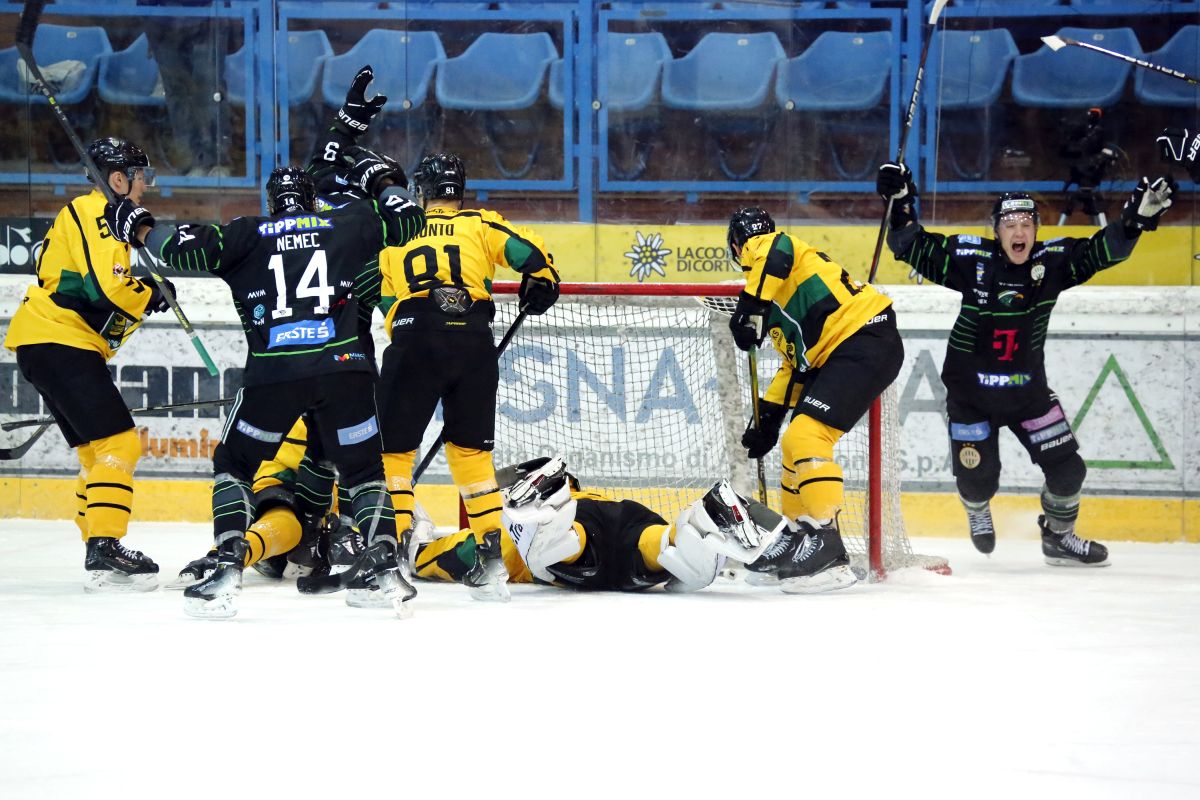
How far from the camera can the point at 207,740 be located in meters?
2.16

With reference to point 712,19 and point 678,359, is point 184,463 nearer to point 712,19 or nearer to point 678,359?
point 678,359

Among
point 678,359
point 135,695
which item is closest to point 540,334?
point 678,359

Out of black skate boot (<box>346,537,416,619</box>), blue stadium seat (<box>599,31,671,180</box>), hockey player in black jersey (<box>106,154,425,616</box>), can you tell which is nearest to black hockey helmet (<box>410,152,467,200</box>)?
hockey player in black jersey (<box>106,154,425,616</box>)

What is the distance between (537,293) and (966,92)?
2.88 meters

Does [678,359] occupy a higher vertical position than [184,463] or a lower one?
higher

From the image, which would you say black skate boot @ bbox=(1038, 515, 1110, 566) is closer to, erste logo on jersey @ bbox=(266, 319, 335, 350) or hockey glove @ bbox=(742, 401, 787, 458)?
hockey glove @ bbox=(742, 401, 787, 458)

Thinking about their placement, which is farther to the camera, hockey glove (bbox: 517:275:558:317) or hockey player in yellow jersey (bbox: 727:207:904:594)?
hockey glove (bbox: 517:275:558:317)

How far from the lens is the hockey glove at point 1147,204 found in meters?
4.48

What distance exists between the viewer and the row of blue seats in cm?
616

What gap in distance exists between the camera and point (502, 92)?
6574mm

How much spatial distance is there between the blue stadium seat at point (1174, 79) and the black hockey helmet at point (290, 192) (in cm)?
382

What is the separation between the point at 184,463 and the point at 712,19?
3144 mm

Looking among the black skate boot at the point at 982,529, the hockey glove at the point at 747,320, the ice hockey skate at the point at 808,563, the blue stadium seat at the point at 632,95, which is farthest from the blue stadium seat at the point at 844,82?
the ice hockey skate at the point at 808,563

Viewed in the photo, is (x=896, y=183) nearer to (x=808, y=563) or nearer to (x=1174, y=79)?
(x=808, y=563)
